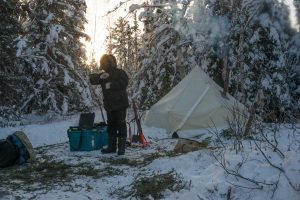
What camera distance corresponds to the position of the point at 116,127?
803 cm

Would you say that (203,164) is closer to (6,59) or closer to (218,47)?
(6,59)

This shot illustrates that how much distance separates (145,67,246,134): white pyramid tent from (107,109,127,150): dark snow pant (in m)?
2.88

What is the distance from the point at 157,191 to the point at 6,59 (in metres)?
8.34

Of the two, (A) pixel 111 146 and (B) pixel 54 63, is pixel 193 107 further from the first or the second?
(B) pixel 54 63

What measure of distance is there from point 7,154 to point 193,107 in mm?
5649

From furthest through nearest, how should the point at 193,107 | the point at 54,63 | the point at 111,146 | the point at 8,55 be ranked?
1. the point at 54,63
2. the point at 8,55
3. the point at 193,107
4. the point at 111,146

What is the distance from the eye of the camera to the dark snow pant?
787 cm

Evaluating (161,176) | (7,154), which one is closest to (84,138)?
(7,154)

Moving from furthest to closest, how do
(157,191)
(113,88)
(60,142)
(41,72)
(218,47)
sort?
(41,72)
(218,47)
(60,142)
(113,88)
(157,191)

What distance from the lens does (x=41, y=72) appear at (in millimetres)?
16969

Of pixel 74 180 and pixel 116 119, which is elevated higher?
pixel 116 119

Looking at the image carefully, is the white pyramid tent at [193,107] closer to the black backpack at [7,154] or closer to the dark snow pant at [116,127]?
the dark snow pant at [116,127]

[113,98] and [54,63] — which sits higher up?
[54,63]

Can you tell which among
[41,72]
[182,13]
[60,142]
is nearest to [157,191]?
[60,142]
